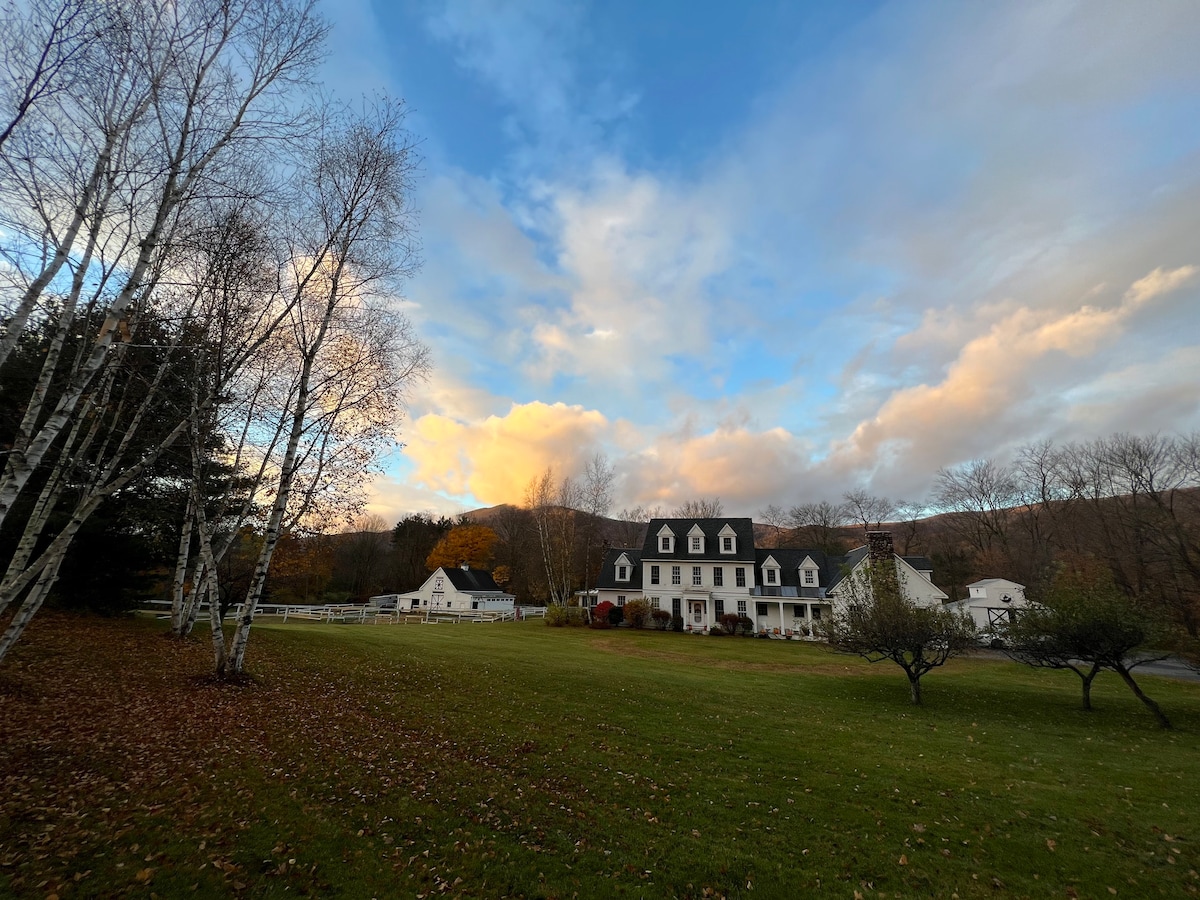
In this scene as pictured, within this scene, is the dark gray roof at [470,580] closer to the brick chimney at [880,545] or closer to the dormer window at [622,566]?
the dormer window at [622,566]

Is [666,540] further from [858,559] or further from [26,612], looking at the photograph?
[26,612]

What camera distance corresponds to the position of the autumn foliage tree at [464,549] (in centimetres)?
6144

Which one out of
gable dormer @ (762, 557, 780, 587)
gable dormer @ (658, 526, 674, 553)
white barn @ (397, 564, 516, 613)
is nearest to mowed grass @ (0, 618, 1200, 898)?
gable dormer @ (762, 557, 780, 587)

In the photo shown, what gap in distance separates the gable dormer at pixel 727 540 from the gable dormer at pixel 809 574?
18.0ft

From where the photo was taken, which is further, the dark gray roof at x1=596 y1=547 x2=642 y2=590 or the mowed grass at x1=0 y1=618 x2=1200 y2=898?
the dark gray roof at x1=596 y1=547 x2=642 y2=590

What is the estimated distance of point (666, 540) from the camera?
4231 cm

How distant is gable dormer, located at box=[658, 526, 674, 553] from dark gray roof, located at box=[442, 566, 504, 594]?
21.5 metres

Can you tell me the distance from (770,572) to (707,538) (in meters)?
5.78

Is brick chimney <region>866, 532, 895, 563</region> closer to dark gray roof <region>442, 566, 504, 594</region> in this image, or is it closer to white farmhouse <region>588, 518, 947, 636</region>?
white farmhouse <region>588, 518, 947, 636</region>

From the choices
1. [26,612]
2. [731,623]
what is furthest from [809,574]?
[26,612]

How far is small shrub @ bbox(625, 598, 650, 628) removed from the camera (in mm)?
37781

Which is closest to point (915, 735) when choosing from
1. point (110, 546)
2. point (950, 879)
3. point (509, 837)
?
point (950, 879)

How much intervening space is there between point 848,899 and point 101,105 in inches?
570

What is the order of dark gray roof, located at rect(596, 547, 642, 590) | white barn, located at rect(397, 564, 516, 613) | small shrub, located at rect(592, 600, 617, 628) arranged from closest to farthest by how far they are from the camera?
small shrub, located at rect(592, 600, 617, 628) → dark gray roof, located at rect(596, 547, 642, 590) → white barn, located at rect(397, 564, 516, 613)
